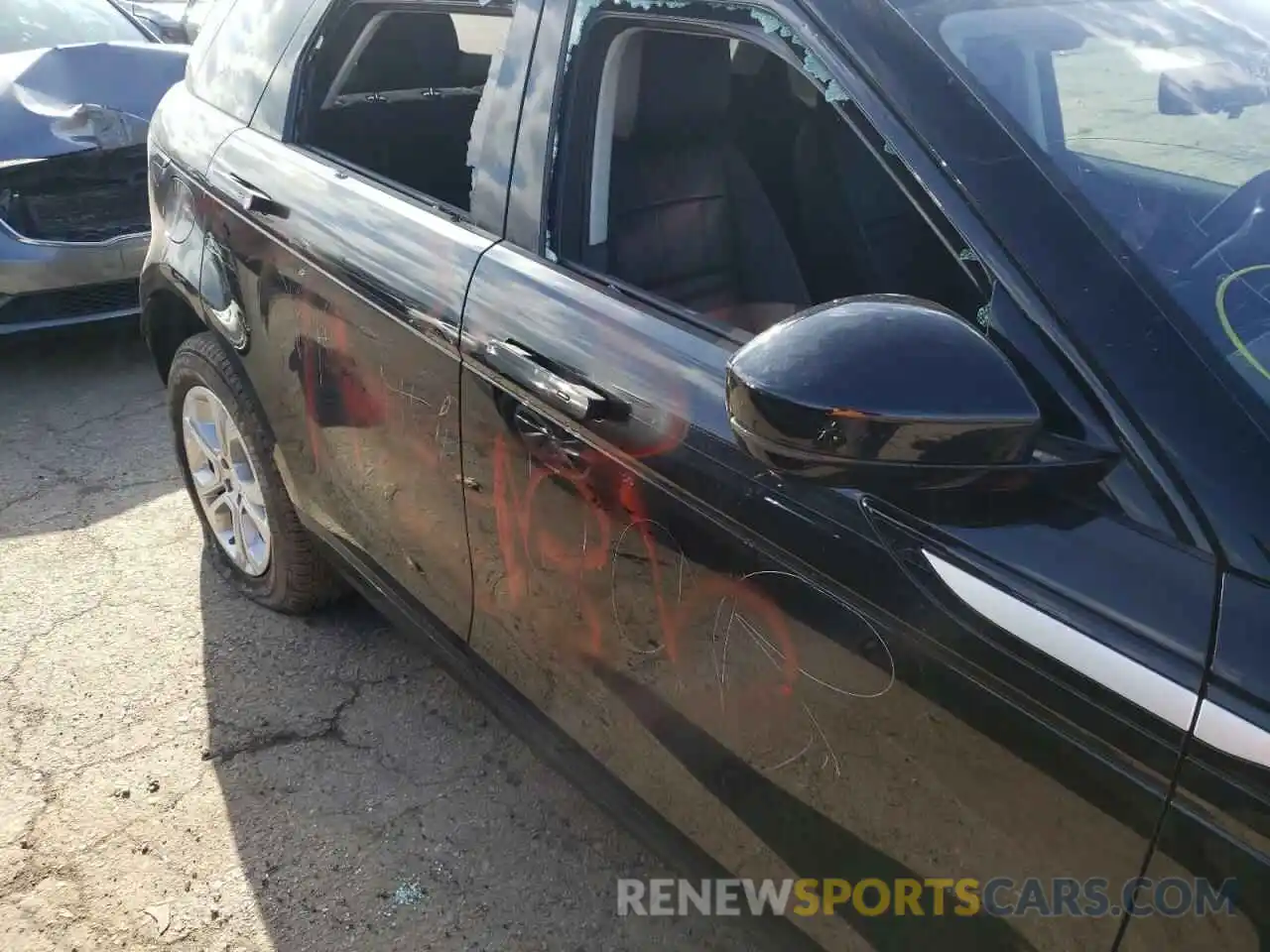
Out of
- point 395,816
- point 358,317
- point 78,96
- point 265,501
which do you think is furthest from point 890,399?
point 78,96

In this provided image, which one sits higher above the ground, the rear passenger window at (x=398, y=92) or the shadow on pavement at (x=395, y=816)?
the rear passenger window at (x=398, y=92)

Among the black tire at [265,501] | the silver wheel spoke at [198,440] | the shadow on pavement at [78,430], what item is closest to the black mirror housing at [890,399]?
the black tire at [265,501]

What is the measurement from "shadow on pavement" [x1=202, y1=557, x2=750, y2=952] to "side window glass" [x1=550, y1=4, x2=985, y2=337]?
1.10m

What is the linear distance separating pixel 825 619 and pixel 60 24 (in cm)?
548

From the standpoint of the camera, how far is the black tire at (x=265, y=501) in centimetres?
278

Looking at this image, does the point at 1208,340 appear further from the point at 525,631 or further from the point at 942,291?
the point at 525,631

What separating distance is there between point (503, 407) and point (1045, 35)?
0.98m

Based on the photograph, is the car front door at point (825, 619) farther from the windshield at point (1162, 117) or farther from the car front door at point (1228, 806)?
the windshield at point (1162, 117)

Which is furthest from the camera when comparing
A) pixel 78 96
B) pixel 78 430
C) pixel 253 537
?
pixel 78 96

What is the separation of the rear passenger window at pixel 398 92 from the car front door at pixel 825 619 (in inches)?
28.4

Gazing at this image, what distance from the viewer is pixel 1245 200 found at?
61.1 inches

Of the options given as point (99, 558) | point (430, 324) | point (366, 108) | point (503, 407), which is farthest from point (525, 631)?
point (99, 558)

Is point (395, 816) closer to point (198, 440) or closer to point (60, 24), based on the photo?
point (198, 440)

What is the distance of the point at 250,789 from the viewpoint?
2.56 metres
